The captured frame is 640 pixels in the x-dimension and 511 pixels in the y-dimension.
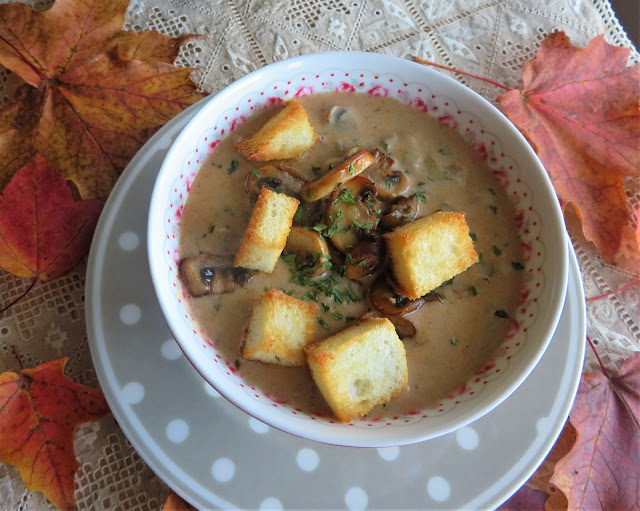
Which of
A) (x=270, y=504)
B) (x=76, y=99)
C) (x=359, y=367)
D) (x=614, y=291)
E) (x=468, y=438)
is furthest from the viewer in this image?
(x=614, y=291)

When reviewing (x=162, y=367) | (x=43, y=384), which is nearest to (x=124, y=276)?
(x=162, y=367)

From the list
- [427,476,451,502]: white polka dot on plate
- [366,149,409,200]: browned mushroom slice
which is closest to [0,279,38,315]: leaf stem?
[366,149,409,200]: browned mushroom slice

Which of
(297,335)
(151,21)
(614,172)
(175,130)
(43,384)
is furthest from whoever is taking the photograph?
(151,21)

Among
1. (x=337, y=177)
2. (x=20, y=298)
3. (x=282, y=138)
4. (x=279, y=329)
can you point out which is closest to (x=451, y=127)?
(x=337, y=177)

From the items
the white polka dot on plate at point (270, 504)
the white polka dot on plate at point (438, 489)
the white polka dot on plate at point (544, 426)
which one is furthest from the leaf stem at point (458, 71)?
the white polka dot on plate at point (270, 504)

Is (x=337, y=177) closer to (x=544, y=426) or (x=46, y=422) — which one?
(x=544, y=426)

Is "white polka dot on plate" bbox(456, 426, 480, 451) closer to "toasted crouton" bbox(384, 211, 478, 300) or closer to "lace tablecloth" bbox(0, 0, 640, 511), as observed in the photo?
"toasted crouton" bbox(384, 211, 478, 300)

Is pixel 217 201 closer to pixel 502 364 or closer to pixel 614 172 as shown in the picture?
pixel 502 364
